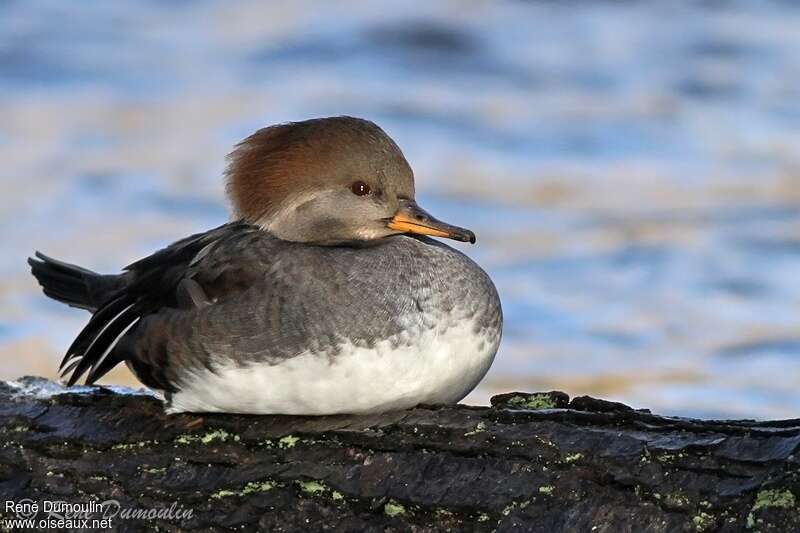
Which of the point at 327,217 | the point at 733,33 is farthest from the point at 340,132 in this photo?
the point at 733,33

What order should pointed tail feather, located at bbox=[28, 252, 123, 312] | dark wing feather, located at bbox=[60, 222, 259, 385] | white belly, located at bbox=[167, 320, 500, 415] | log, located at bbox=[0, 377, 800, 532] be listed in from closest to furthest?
1. log, located at bbox=[0, 377, 800, 532]
2. white belly, located at bbox=[167, 320, 500, 415]
3. dark wing feather, located at bbox=[60, 222, 259, 385]
4. pointed tail feather, located at bbox=[28, 252, 123, 312]

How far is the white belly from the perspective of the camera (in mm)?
4207

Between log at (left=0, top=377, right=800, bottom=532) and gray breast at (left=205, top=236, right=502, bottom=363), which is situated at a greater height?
gray breast at (left=205, top=236, right=502, bottom=363)

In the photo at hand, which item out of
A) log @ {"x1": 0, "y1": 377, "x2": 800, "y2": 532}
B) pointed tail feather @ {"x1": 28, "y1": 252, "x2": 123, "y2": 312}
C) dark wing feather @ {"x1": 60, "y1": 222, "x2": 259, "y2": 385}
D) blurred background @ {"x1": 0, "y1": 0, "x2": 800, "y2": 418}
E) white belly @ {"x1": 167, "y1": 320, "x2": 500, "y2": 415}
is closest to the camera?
log @ {"x1": 0, "y1": 377, "x2": 800, "y2": 532}

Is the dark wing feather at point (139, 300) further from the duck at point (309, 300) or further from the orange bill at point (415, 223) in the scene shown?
the orange bill at point (415, 223)

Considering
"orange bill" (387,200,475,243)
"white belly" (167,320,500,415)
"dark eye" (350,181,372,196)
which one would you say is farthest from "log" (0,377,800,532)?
"dark eye" (350,181,372,196)

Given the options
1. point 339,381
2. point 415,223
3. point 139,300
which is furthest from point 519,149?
point 339,381

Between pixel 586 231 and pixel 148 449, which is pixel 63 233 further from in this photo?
pixel 148 449

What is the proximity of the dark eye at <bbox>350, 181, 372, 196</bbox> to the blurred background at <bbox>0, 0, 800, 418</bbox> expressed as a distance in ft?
11.3

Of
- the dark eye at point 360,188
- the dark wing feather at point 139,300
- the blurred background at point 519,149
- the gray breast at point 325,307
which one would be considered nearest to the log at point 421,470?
the gray breast at point 325,307

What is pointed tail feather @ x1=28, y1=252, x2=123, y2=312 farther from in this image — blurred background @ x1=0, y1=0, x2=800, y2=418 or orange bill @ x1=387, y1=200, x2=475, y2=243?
blurred background @ x1=0, y1=0, x2=800, y2=418

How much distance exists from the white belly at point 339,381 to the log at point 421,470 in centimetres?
5

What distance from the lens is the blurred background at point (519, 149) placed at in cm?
867

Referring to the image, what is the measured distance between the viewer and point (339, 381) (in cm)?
420
